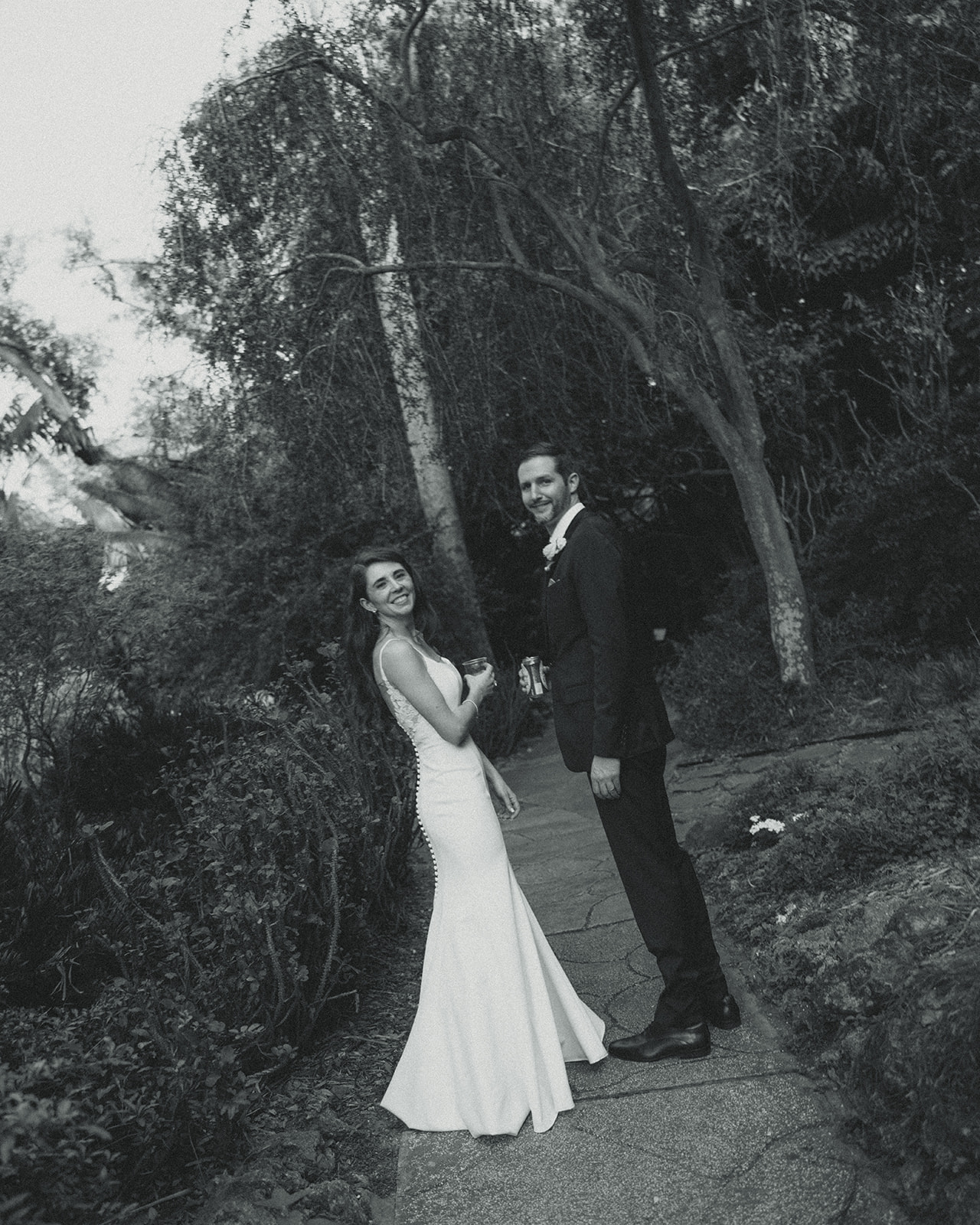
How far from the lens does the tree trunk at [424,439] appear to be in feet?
30.8

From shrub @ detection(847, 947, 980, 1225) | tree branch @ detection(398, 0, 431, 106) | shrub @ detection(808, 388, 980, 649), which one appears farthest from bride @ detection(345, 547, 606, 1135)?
tree branch @ detection(398, 0, 431, 106)

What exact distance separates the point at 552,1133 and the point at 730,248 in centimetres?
928

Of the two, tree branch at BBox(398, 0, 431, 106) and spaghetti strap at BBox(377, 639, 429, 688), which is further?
tree branch at BBox(398, 0, 431, 106)

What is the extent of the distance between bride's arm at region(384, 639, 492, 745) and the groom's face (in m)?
0.60

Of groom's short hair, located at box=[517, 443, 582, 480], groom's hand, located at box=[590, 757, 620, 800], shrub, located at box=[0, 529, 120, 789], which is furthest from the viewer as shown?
shrub, located at box=[0, 529, 120, 789]

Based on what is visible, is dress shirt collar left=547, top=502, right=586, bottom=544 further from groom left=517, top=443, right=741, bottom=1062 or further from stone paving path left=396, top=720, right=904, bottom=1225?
stone paving path left=396, top=720, right=904, bottom=1225

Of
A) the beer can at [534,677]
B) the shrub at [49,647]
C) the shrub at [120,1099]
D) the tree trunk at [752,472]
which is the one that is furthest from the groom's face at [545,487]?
the tree trunk at [752,472]

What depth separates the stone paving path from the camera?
270 centimetres

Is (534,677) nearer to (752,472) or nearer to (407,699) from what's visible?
(407,699)

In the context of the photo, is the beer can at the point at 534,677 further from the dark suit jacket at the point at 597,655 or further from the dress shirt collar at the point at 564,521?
the dress shirt collar at the point at 564,521

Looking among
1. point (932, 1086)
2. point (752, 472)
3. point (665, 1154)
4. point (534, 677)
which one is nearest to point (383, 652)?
point (534, 677)

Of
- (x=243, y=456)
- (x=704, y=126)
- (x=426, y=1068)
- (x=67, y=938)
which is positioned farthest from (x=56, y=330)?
(x=426, y=1068)

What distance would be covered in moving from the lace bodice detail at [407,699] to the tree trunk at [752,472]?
575cm

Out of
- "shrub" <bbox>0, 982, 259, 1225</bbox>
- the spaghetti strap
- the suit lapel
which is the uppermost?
the suit lapel
